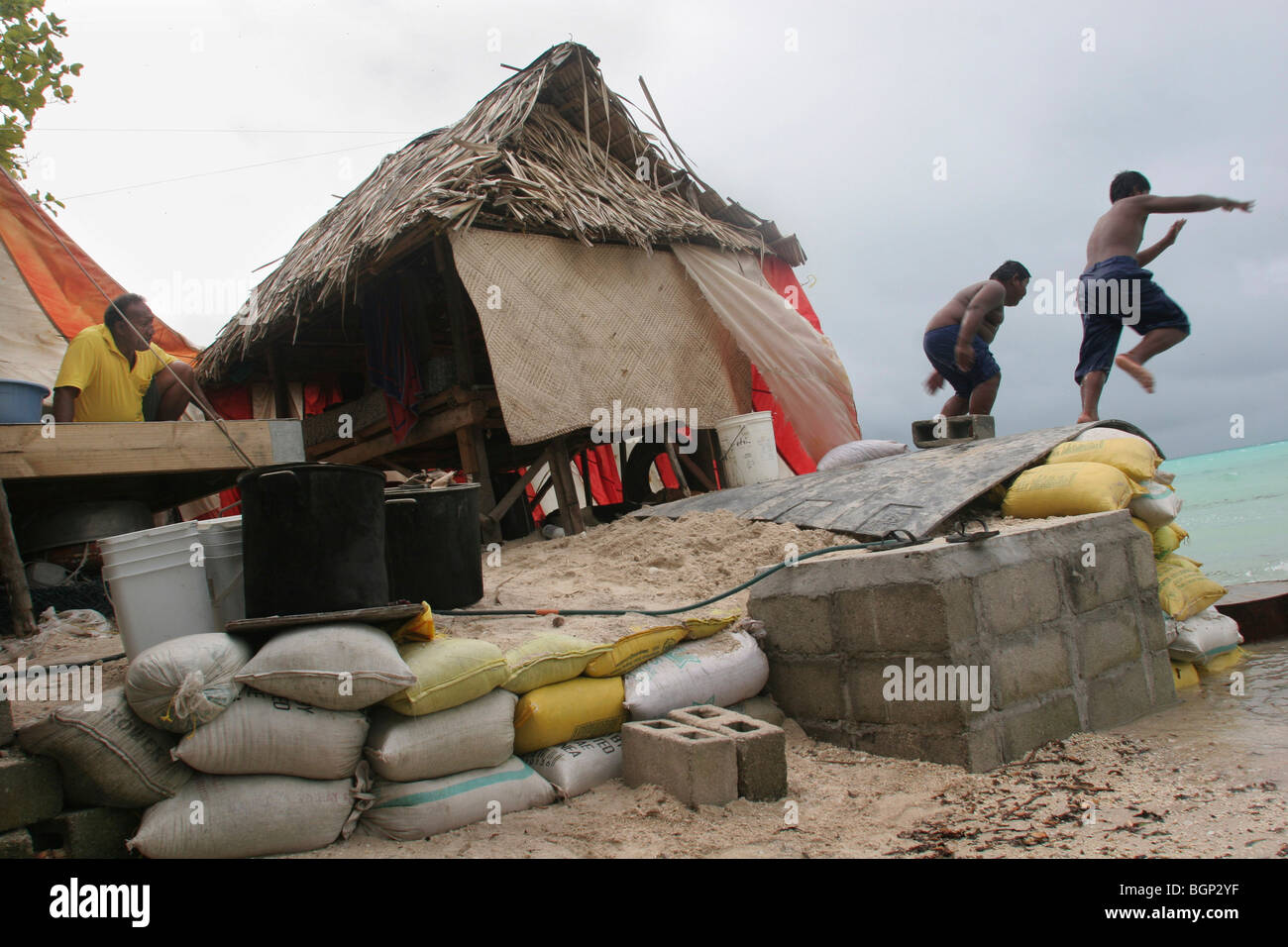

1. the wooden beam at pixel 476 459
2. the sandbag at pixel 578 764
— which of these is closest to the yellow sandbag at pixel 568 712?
the sandbag at pixel 578 764

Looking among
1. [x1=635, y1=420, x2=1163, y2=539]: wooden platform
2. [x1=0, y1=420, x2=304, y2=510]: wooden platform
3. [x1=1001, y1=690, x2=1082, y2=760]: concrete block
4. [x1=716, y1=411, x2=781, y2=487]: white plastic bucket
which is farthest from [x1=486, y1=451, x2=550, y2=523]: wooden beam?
[x1=1001, y1=690, x2=1082, y2=760]: concrete block

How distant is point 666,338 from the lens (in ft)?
22.1

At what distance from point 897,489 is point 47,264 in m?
6.82

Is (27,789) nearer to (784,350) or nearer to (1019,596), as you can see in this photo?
(1019,596)

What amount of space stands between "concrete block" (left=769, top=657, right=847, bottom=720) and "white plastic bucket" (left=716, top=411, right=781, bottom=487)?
3.01 m

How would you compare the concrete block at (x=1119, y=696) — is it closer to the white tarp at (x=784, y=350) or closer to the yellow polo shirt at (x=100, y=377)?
the white tarp at (x=784, y=350)

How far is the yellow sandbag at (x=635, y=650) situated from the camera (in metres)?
3.04

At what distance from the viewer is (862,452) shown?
5797 millimetres

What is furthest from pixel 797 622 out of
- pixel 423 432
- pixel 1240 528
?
pixel 1240 528

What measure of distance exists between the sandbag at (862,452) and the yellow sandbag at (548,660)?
317 cm

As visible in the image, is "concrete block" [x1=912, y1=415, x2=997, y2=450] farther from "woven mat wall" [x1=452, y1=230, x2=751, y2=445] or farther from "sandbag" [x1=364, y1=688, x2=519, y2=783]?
"sandbag" [x1=364, y1=688, x2=519, y2=783]
